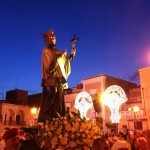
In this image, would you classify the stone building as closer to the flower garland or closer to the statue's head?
the statue's head

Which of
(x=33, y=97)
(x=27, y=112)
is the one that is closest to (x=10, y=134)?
(x=27, y=112)

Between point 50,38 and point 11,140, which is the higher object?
point 50,38

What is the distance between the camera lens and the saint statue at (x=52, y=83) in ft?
23.0

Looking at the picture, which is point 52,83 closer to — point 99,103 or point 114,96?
point 99,103

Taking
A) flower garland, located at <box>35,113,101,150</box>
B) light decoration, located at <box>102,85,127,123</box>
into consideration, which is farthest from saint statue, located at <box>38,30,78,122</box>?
light decoration, located at <box>102,85,127,123</box>

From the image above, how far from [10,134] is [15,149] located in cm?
24

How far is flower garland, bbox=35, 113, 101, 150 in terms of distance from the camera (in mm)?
4961

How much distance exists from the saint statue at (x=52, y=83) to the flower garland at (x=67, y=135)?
1565 millimetres

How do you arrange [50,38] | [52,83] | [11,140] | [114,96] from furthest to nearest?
1. [114,96]
2. [50,38]
3. [52,83]
4. [11,140]

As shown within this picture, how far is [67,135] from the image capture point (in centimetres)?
500

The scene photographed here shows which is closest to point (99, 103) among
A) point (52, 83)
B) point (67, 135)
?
point (52, 83)

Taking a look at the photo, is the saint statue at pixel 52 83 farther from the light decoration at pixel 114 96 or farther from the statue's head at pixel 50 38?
the light decoration at pixel 114 96

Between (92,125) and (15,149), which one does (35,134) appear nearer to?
(92,125)

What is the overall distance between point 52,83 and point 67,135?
7.73 feet
